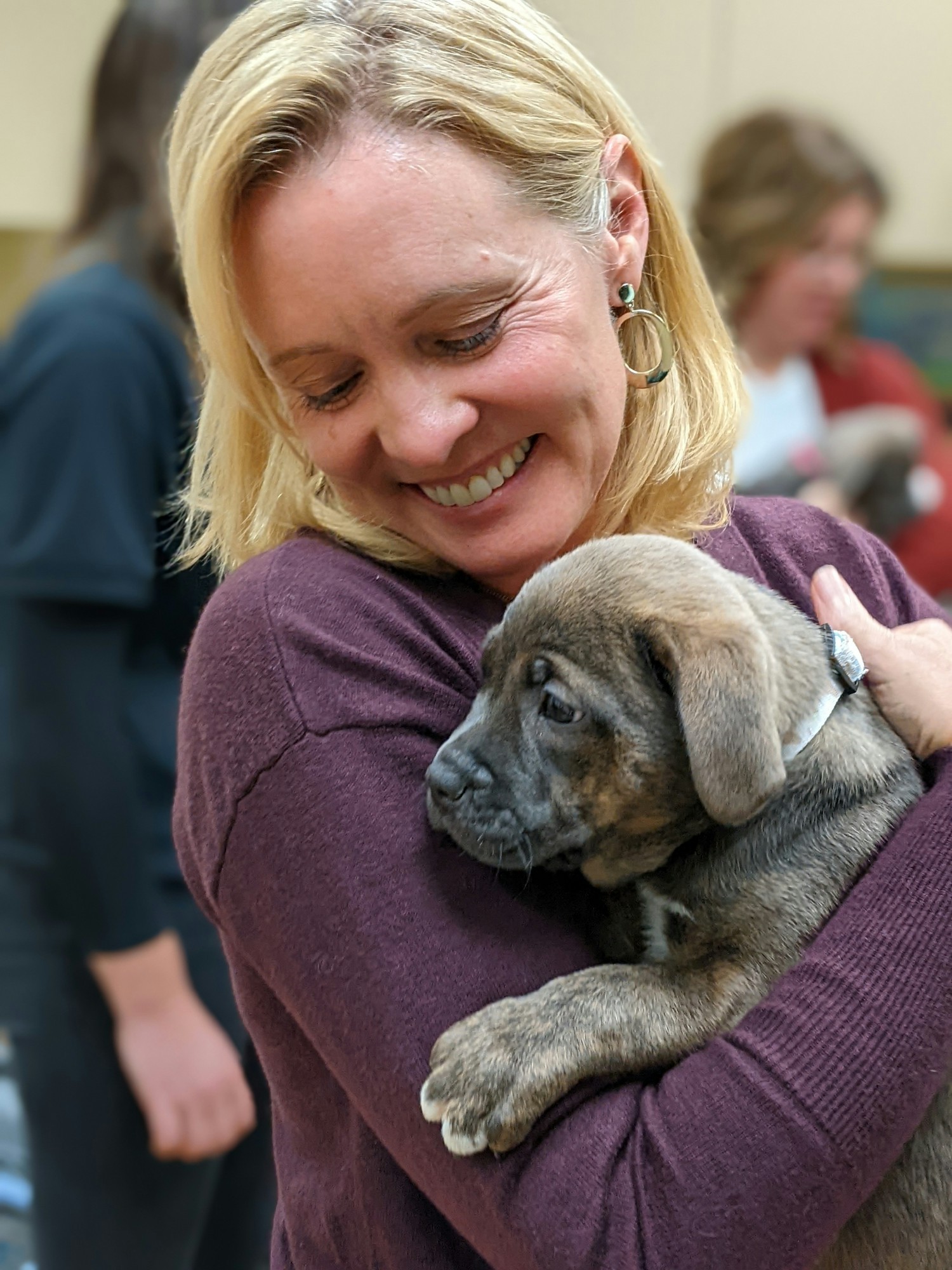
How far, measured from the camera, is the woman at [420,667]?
106 centimetres

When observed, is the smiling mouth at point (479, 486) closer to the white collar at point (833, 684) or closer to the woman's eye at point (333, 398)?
the woman's eye at point (333, 398)

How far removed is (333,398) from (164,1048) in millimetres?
1336

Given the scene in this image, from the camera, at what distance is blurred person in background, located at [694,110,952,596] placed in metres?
3.68

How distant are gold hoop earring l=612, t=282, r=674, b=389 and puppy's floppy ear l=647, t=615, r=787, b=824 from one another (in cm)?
43

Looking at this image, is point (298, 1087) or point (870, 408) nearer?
point (298, 1087)

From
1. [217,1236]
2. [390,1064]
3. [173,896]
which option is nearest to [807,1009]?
[390,1064]

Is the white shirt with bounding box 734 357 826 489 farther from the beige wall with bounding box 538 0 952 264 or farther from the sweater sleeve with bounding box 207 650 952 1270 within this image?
the sweater sleeve with bounding box 207 650 952 1270

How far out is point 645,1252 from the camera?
3.39ft

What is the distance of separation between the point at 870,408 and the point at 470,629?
3527 millimetres

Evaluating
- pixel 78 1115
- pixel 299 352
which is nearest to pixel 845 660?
pixel 299 352

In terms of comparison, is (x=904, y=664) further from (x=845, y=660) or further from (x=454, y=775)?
(x=454, y=775)

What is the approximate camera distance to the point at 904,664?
1475 millimetres

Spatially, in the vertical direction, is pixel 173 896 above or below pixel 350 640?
below

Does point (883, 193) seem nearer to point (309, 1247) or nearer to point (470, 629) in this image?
point (470, 629)
